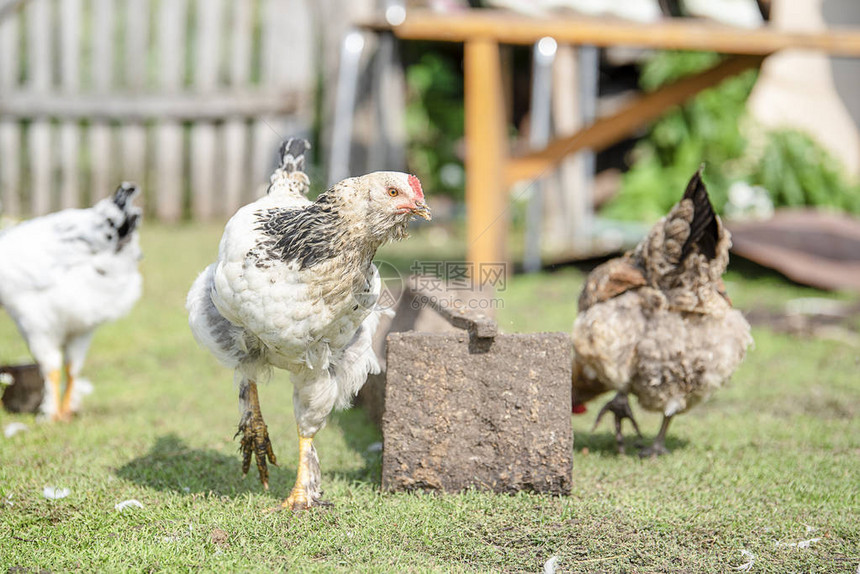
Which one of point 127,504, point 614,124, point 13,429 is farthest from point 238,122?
point 127,504

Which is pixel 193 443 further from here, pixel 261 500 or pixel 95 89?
pixel 95 89

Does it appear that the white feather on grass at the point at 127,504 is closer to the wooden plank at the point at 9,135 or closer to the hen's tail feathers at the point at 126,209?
the hen's tail feathers at the point at 126,209

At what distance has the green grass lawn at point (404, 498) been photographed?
3.25 m

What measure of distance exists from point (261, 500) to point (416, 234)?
6.96m

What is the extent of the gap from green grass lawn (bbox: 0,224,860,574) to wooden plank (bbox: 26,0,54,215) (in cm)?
451

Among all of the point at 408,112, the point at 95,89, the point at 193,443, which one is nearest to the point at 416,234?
the point at 408,112

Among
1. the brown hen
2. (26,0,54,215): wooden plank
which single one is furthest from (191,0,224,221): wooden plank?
the brown hen

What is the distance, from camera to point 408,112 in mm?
11016

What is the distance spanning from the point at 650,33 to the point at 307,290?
169 inches

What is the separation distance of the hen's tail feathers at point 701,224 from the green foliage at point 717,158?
18.9ft

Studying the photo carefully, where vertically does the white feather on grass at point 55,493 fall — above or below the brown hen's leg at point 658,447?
below

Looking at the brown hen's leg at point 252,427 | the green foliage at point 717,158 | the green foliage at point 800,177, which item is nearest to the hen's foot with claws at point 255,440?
the brown hen's leg at point 252,427

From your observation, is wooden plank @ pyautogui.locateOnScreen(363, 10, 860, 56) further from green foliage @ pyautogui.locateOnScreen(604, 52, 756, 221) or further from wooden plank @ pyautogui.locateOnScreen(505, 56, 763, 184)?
green foliage @ pyautogui.locateOnScreen(604, 52, 756, 221)

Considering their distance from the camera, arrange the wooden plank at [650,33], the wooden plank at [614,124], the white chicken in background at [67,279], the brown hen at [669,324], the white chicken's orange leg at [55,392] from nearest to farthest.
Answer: the brown hen at [669,324], the white chicken in background at [67,279], the white chicken's orange leg at [55,392], the wooden plank at [650,33], the wooden plank at [614,124]
